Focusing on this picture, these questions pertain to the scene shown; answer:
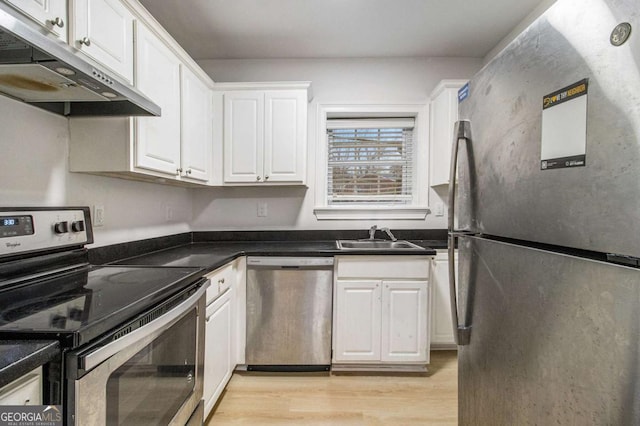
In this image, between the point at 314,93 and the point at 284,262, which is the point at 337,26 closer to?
the point at 314,93

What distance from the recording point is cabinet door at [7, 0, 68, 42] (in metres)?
0.90

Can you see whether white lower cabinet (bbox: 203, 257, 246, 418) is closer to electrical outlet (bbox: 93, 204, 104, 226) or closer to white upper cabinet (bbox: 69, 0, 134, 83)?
electrical outlet (bbox: 93, 204, 104, 226)

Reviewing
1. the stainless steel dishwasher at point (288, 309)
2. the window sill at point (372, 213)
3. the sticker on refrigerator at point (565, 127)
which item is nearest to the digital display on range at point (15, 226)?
the stainless steel dishwasher at point (288, 309)

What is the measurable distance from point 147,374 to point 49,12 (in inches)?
50.5

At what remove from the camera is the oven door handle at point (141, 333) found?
2.31 feet

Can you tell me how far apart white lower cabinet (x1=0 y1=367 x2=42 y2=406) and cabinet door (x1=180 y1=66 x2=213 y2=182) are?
4.62 feet

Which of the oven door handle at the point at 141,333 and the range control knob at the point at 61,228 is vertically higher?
the range control knob at the point at 61,228

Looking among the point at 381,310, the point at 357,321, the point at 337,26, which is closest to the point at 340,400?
the point at 357,321

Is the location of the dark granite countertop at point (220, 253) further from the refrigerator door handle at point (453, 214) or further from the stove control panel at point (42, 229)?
the refrigerator door handle at point (453, 214)

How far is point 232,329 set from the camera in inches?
75.8

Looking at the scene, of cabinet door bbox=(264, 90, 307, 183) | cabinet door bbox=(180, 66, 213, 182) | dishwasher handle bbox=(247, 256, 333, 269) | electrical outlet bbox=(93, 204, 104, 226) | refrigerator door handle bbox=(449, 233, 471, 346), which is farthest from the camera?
cabinet door bbox=(264, 90, 307, 183)

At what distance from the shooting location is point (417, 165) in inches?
104

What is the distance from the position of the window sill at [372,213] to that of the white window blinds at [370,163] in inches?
4.6

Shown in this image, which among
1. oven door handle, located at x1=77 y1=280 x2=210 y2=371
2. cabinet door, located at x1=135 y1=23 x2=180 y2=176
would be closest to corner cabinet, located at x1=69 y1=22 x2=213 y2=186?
cabinet door, located at x1=135 y1=23 x2=180 y2=176
